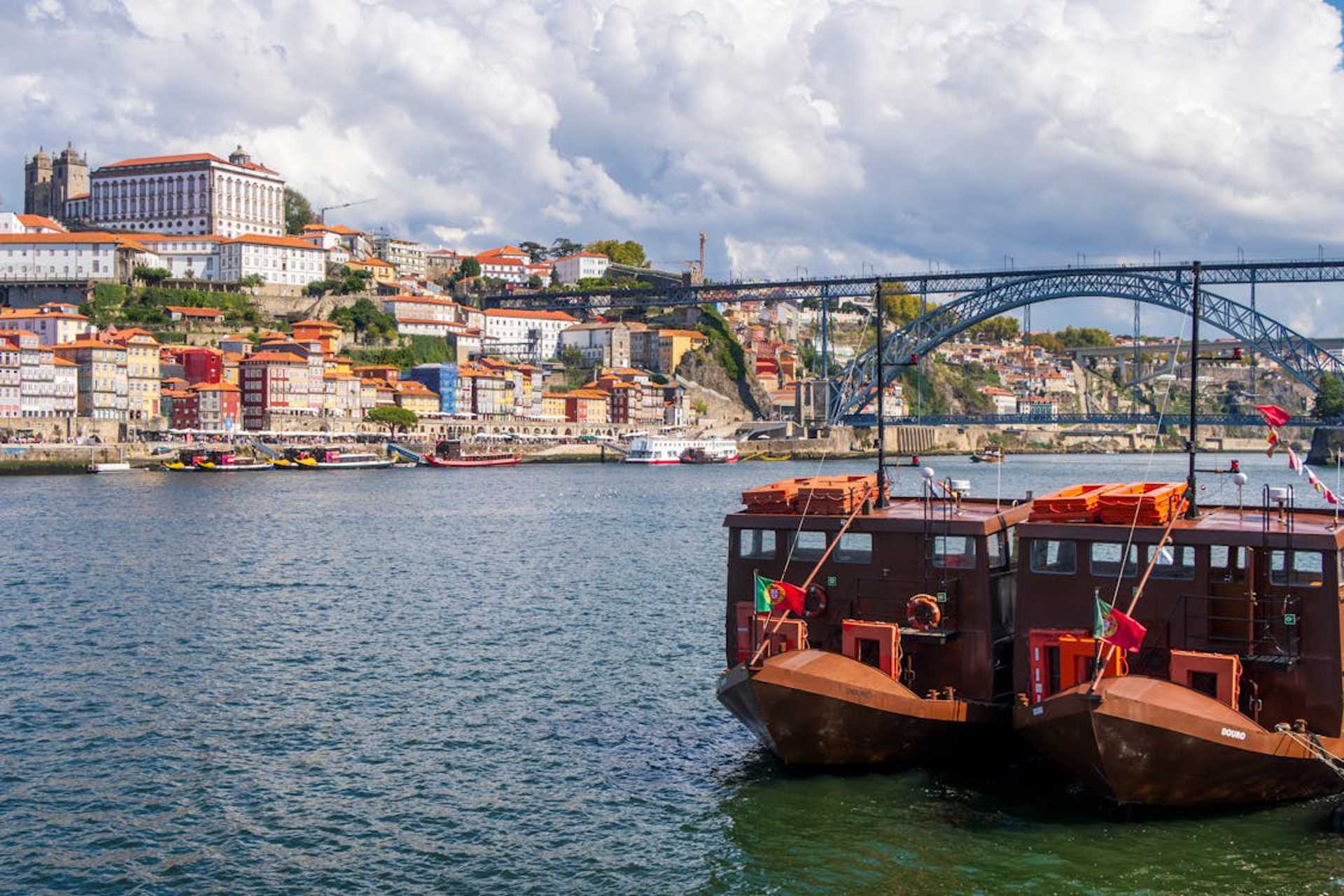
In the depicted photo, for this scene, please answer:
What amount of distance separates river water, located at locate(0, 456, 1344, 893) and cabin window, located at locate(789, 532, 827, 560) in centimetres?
182

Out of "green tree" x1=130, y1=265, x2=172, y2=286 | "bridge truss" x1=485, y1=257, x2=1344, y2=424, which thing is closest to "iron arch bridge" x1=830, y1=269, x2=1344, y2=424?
"bridge truss" x1=485, y1=257, x2=1344, y2=424

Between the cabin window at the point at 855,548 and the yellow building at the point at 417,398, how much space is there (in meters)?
75.5

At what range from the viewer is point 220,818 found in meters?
11.5

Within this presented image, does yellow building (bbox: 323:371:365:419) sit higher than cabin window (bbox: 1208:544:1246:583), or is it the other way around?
yellow building (bbox: 323:371:365:419)

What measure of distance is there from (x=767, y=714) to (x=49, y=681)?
959 cm

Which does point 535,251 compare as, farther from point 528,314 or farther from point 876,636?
point 876,636

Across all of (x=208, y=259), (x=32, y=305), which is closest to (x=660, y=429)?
(x=208, y=259)

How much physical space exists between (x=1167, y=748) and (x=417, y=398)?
80.1m

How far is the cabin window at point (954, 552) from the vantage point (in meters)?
12.2

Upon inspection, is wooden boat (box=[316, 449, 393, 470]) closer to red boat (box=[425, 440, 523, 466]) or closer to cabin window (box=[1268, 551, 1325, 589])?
red boat (box=[425, 440, 523, 466])

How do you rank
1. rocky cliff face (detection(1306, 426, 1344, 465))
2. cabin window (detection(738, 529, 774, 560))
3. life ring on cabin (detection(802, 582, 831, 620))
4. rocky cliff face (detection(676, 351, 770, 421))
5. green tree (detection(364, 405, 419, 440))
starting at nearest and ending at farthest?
life ring on cabin (detection(802, 582, 831, 620)) → cabin window (detection(738, 529, 774, 560)) → green tree (detection(364, 405, 419, 440)) → rocky cliff face (detection(1306, 426, 1344, 465)) → rocky cliff face (detection(676, 351, 770, 421))

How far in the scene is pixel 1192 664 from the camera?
10.9 meters

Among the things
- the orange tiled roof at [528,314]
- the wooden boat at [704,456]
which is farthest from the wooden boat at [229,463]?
the orange tiled roof at [528,314]

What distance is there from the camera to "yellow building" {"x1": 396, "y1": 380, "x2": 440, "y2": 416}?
87.2 metres
